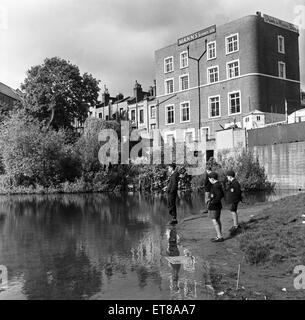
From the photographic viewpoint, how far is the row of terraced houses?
45375mm

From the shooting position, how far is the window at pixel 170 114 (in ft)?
180

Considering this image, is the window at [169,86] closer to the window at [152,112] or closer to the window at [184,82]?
the window at [184,82]

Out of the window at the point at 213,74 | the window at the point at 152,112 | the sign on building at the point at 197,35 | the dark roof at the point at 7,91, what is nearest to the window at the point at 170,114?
the window at the point at 152,112

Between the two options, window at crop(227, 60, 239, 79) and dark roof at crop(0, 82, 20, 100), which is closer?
window at crop(227, 60, 239, 79)

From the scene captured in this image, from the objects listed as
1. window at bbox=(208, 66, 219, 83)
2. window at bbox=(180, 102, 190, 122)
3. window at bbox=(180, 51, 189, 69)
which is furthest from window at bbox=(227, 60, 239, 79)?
window at bbox=(180, 102, 190, 122)

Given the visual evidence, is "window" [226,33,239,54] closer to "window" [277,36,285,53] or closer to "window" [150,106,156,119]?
"window" [277,36,285,53]

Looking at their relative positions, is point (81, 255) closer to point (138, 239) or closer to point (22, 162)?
point (138, 239)

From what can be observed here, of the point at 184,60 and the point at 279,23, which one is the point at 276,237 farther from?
the point at 184,60

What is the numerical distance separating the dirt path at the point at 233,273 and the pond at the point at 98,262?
0.96 feet

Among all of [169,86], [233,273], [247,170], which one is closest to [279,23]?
[169,86]

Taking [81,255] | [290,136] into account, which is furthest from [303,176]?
[81,255]

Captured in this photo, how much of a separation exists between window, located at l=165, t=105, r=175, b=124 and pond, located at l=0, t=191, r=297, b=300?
40.0 meters

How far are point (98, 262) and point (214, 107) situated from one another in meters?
41.9
